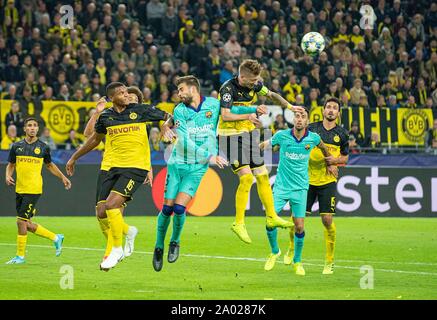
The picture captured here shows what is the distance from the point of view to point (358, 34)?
3123cm

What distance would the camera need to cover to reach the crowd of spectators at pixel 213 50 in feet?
83.8

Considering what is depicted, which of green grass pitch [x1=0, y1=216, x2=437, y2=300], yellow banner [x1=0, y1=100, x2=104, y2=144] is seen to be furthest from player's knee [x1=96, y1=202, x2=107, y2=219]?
yellow banner [x1=0, y1=100, x2=104, y2=144]

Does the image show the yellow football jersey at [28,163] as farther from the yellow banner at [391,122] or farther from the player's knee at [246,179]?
the yellow banner at [391,122]

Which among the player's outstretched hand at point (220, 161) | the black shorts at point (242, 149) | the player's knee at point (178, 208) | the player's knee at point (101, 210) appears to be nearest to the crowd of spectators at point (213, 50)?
the player's knee at point (101, 210)

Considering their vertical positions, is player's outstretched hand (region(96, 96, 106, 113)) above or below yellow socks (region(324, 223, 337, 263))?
above

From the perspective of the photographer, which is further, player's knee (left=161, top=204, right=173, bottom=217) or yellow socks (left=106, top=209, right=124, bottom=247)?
player's knee (left=161, top=204, right=173, bottom=217)

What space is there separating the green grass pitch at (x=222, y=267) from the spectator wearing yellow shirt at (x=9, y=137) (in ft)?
A: 6.77

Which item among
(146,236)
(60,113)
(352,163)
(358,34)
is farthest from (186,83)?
(358,34)

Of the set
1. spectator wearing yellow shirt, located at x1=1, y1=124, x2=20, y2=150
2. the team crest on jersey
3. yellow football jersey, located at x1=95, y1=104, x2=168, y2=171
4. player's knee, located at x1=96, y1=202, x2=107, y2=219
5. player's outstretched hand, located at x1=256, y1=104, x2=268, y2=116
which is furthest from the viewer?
spectator wearing yellow shirt, located at x1=1, y1=124, x2=20, y2=150

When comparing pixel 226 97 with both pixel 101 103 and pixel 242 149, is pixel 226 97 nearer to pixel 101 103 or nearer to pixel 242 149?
pixel 242 149

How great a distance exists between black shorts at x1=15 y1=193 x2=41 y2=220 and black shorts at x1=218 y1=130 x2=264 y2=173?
355cm

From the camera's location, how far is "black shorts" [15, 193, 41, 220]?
1570 centimetres

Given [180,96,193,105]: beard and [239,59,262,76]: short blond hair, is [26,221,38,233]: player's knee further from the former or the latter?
[239,59,262,76]: short blond hair

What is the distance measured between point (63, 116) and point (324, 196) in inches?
458
